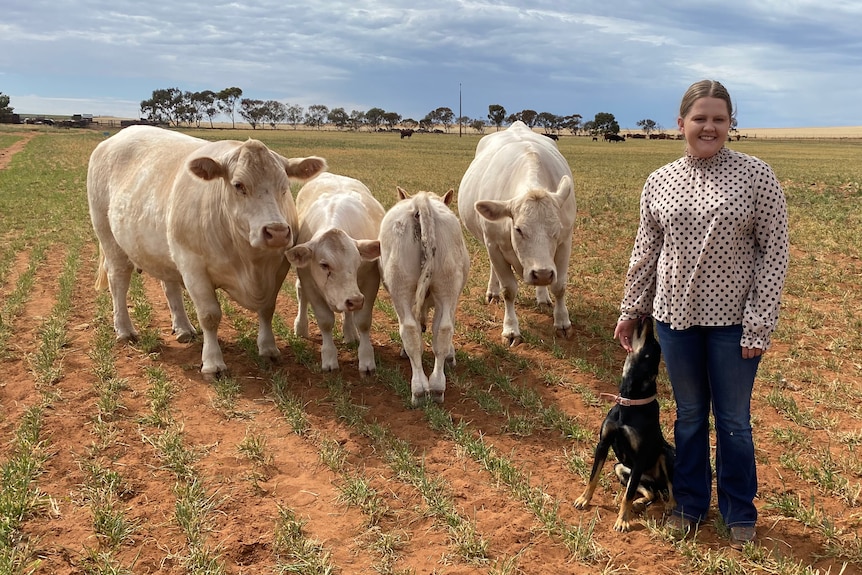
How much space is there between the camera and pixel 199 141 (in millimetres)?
6859

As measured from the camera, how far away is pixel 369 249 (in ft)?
18.1

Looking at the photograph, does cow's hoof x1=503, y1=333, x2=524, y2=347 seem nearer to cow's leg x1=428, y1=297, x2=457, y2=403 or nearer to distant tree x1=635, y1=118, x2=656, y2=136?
cow's leg x1=428, y1=297, x2=457, y2=403

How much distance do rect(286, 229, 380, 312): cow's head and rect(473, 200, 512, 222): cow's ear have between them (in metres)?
1.22

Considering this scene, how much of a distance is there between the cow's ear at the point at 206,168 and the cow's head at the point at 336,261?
946 millimetres

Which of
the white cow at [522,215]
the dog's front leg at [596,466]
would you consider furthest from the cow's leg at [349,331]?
the dog's front leg at [596,466]

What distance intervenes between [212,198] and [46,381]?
231 cm

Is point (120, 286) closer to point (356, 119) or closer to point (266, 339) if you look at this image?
point (266, 339)

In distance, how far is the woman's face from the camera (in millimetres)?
3127

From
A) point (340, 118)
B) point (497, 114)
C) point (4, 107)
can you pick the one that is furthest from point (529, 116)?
point (4, 107)

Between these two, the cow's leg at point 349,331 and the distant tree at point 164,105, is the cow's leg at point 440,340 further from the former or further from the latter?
the distant tree at point 164,105

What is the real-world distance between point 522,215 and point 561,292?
4.82 ft

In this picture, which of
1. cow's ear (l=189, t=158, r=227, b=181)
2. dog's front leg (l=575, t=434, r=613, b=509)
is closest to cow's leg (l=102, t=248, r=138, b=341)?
cow's ear (l=189, t=158, r=227, b=181)

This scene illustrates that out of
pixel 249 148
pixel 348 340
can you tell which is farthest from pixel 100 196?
pixel 348 340

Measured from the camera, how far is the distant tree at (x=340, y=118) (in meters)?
146
